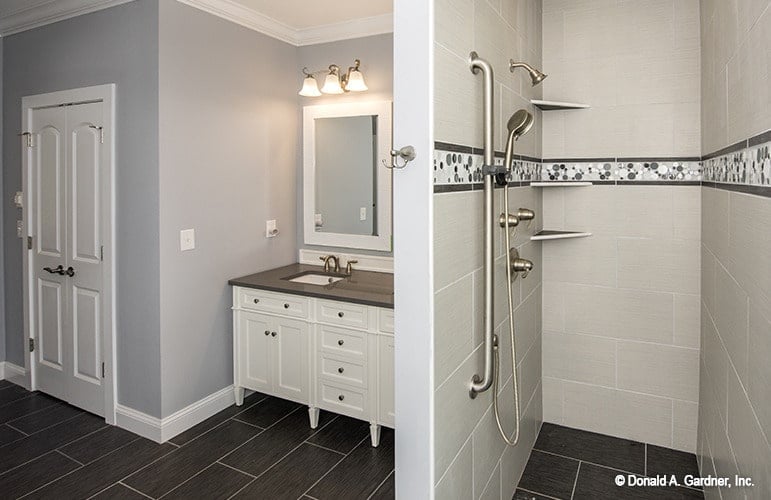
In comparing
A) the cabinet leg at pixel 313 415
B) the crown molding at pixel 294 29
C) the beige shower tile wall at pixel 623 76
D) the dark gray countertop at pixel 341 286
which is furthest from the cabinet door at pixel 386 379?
the crown molding at pixel 294 29

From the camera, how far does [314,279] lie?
3.46 metres

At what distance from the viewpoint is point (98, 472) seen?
8.45ft

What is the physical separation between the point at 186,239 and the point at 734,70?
269cm

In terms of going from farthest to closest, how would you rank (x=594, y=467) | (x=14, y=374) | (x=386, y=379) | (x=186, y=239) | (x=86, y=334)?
1. (x=14, y=374)
2. (x=86, y=334)
3. (x=186, y=239)
4. (x=386, y=379)
5. (x=594, y=467)

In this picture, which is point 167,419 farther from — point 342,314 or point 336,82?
point 336,82

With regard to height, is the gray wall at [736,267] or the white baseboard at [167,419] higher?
the gray wall at [736,267]

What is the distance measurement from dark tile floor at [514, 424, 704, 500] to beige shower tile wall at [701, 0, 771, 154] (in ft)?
5.07

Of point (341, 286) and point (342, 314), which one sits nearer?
point (342, 314)

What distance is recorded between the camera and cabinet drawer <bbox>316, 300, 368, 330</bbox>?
9.24ft

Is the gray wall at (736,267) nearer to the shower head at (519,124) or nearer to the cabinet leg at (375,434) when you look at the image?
the shower head at (519,124)

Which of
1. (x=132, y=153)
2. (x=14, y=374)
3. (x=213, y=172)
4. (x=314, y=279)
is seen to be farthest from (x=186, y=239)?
(x=14, y=374)

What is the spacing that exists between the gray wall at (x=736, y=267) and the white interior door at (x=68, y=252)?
10.3 feet

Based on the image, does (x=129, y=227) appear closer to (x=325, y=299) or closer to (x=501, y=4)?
(x=325, y=299)

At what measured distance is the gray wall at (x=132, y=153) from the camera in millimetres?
2820
